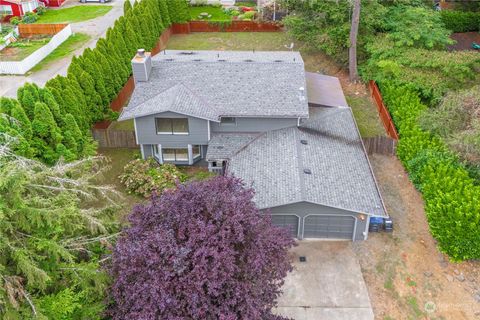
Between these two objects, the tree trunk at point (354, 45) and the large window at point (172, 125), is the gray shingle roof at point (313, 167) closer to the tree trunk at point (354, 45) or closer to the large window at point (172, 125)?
the large window at point (172, 125)

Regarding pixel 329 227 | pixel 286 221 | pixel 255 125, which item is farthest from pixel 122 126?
pixel 329 227

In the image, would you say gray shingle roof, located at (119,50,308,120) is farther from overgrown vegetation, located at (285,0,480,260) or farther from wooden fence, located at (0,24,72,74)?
wooden fence, located at (0,24,72,74)

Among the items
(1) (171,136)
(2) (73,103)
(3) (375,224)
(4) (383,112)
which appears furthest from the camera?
(4) (383,112)

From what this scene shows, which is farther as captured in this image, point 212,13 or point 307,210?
point 212,13

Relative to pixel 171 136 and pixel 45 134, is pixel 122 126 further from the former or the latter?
pixel 45 134

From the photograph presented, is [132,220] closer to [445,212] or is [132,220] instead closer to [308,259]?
[308,259]

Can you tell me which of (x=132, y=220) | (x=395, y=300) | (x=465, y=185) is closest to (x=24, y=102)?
(x=132, y=220)

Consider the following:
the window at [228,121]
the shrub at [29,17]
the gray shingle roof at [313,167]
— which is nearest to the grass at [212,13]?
the shrub at [29,17]
